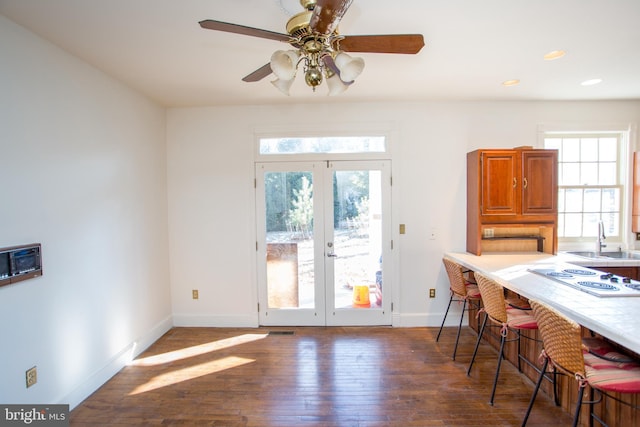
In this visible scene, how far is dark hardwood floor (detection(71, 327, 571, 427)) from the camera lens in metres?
2.22

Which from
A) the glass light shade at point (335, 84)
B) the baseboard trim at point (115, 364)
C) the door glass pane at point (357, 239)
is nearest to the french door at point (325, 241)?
the door glass pane at point (357, 239)

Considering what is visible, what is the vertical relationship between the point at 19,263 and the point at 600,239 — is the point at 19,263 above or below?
above

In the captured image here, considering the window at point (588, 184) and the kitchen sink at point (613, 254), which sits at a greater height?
the window at point (588, 184)

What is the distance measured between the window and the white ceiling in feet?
1.96

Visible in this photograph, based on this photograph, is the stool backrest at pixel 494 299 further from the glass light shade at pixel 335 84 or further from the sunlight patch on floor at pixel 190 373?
the sunlight patch on floor at pixel 190 373

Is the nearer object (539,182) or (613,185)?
(539,182)

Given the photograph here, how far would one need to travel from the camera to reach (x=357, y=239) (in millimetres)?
3727

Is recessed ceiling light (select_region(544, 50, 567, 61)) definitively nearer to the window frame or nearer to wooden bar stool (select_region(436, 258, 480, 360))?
the window frame

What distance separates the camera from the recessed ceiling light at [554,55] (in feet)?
8.09

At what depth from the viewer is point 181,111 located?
12.3 feet

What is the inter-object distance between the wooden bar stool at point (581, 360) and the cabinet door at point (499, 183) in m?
1.75

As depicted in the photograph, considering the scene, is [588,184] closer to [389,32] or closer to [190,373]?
[389,32]

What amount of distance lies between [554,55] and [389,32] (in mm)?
1456

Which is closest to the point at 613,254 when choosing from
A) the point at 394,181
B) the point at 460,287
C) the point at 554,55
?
the point at 460,287
